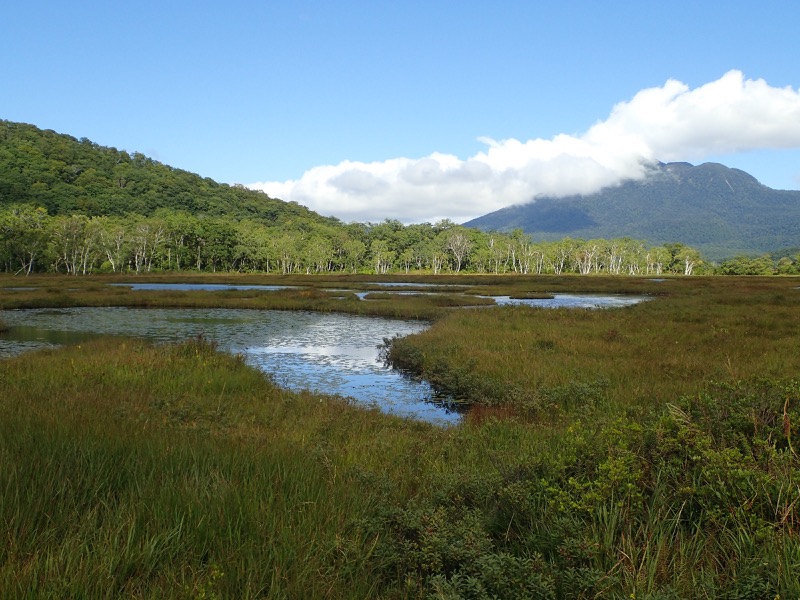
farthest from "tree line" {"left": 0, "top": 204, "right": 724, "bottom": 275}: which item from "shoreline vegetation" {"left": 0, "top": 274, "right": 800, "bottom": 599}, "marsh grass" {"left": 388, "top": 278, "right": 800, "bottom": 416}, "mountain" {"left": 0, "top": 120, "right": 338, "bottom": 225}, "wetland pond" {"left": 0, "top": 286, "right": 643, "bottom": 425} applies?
"shoreline vegetation" {"left": 0, "top": 274, "right": 800, "bottom": 599}

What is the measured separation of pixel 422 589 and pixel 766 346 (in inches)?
717

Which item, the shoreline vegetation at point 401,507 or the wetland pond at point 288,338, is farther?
the wetland pond at point 288,338

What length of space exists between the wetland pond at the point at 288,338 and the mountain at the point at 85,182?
115982 mm

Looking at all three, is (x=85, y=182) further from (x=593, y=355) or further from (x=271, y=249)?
(x=593, y=355)

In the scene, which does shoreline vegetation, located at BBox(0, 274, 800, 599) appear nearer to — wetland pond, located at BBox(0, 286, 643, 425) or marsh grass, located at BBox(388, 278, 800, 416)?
marsh grass, located at BBox(388, 278, 800, 416)

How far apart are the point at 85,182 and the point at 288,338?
156 metres

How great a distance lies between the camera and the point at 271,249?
413 feet

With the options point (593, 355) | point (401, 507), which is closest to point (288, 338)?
point (593, 355)

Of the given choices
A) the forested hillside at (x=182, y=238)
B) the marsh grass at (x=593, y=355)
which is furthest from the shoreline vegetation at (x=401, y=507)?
the forested hillside at (x=182, y=238)

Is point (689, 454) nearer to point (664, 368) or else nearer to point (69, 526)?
point (69, 526)

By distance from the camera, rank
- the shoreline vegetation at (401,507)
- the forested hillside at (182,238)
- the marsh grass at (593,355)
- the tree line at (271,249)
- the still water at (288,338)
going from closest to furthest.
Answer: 1. the shoreline vegetation at (401,507)
2. the marsh grass at (593,355)
3. the still water at (288,338)
4. the tree line at (271,249)
5. the forested hillside at (182,238)

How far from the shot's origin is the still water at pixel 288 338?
15.4 meters

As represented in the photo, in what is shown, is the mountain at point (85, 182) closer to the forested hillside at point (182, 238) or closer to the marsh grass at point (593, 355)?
the forested hillside at point (182, 238)

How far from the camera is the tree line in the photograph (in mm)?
91750
